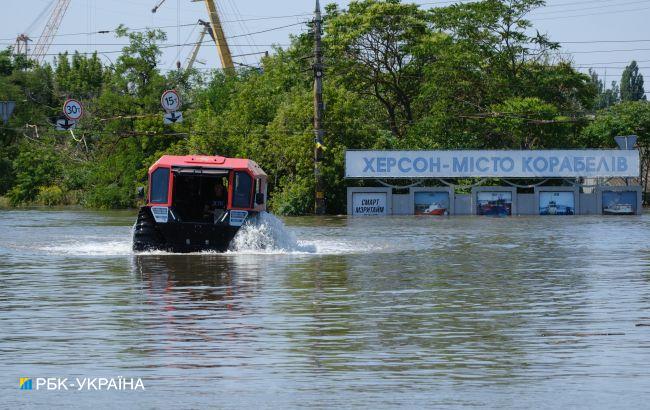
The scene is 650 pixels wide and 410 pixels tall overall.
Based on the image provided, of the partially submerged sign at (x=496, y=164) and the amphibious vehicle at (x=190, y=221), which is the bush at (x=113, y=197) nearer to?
the partially submerged sign at (x=496, y=164)

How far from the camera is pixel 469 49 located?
8394 cm

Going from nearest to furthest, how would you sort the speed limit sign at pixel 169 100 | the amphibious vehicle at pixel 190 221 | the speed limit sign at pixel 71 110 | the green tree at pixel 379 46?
the amphibious vehicle at pixel 190 221, the speed limit sign at pixel 71 110, the speed limit sign at pixel 169 100, the green tree at pixel 379 46

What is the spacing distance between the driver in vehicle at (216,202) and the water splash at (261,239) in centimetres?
103

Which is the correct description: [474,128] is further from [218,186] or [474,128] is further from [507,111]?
[218,186]

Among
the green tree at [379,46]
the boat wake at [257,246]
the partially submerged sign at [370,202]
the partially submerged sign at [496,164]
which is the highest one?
the green tree at [379,46]

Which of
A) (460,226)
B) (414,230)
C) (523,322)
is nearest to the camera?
(523,322)

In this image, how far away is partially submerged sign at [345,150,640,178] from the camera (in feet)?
238

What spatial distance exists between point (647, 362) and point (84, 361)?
6.30 metres

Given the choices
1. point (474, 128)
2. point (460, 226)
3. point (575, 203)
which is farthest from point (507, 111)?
point (460, 226)

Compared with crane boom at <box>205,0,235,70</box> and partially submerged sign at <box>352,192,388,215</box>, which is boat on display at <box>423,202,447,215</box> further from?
crane boom at <box>205,0,235,70</box>

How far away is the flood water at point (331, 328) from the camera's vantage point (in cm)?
1124

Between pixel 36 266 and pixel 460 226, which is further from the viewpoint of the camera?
pixel 460 226

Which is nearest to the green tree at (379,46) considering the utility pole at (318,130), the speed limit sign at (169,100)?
the utility pole at (318,130)

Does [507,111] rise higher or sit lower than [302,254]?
higher
